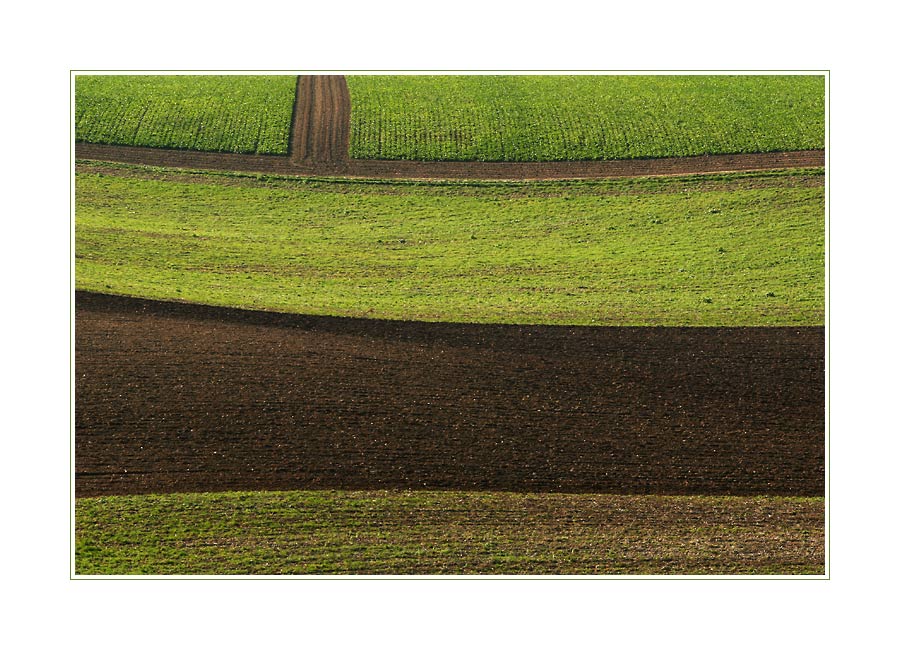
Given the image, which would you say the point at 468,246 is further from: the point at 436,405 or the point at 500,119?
the point at 436,405

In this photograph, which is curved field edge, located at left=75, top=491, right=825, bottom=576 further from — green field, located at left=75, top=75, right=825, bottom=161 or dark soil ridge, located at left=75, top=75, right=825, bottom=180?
green field, located at left=75, top=75, right=825, bottom=161

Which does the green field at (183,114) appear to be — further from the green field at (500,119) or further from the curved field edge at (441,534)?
the curved field edge at (441,534)

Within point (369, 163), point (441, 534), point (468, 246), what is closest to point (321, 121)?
point (369, 163)

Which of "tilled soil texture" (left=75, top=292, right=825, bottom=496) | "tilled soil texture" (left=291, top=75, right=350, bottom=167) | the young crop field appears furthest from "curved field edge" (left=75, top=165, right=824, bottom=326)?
"tilled soil texture" (left=291, top=75, right=350, bottom=167)

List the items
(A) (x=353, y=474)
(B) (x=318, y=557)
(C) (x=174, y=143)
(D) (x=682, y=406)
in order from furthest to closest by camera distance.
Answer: (C) (x=174, y=143), (D) (x=682, y=406), (A) (x=353, y=474), (B) (x=318, y=557)

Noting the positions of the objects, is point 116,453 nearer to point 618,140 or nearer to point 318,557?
point 318,557

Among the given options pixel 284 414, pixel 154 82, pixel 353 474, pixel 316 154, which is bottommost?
pixel 353 474

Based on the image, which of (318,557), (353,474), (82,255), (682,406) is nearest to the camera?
(318,557)

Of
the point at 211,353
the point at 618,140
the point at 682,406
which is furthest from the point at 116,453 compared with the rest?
the point at 618,140
